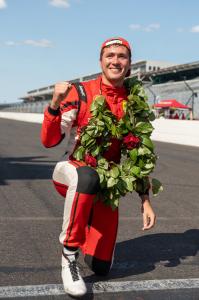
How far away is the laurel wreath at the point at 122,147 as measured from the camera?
3672mm

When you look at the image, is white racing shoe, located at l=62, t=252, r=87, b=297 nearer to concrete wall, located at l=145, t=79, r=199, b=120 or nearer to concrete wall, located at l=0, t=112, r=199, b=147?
concrete wall, located at l=0, t=112, r=199, b=147

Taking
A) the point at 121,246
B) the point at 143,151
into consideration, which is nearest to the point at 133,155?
the point at 143,151

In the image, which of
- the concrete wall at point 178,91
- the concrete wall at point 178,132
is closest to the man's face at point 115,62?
→ the concrete wall at point 178,132

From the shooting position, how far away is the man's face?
12.5 feet

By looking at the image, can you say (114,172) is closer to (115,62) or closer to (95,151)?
(95,151)

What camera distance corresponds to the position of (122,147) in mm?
3934

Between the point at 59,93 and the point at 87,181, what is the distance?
660mm

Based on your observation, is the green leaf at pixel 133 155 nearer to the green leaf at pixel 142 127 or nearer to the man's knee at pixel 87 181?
the green leaf at pixel 142 127

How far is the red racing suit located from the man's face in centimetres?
10

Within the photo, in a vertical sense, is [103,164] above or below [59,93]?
below

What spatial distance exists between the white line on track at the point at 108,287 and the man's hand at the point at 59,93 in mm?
1353

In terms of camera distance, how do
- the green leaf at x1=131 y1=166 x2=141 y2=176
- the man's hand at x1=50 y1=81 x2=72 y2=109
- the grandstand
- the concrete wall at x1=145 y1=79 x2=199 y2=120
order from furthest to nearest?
the grandstand → the concrete wall at x1=145 y1=79 x2=199 y2=120 → the green leaf at x1=131 y1=166 x2=141 y2=176 → the man's hand at x1=50 y1=81 x2=72 y2=109

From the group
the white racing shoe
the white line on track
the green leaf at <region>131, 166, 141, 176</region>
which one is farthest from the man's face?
the white line on track

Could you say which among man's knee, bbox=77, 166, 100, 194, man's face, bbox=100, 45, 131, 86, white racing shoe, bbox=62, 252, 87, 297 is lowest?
white racing shoe, bbox=62, 252, 87, 297
